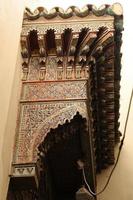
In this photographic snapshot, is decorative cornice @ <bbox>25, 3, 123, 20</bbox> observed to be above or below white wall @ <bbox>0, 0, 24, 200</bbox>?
above

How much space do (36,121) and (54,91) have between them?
0.32m

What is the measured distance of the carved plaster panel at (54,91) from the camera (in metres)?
3.38

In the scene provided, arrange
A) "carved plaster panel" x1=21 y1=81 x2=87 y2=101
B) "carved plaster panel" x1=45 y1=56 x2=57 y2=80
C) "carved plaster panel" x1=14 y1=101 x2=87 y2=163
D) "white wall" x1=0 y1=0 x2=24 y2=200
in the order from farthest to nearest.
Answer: "carved plaster panel" x1=45 y1=56 x2=57 y2=80 → "carved plaster panel" x1=21 y1=81 x2=87 y2=101 → "carved plaster panel" x1=14 y1=101 x2=87 y2=163 → "white wall" x1=0 y1=0 x2=24 y2=200

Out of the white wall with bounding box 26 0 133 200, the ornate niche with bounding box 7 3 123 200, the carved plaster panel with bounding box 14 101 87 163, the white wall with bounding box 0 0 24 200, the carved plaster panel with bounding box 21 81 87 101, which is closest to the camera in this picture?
the white wall with bounding box 0 0 24 200

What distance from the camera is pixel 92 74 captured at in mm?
3574

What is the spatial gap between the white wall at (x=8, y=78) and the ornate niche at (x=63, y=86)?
0.09 meters

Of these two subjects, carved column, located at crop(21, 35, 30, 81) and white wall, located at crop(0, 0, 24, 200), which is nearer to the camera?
white wall, located at crop(0, 0, 24, 200)

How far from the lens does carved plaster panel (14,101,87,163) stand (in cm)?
309

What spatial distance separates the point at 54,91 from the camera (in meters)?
3.42

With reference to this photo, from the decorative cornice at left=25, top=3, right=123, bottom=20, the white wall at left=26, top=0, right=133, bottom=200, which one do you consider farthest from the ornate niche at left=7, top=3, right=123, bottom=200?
the white wall at left=26, top=0, right=133, bottom=200

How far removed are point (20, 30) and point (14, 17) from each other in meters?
0.15

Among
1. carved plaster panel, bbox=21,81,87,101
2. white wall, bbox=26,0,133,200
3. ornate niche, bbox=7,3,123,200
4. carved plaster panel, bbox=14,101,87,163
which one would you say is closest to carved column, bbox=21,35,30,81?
ornate niche, bbox=7,3,123,200

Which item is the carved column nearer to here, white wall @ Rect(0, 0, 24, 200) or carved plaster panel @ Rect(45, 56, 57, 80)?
white wall @ Rect(0, 0, 24, 200)

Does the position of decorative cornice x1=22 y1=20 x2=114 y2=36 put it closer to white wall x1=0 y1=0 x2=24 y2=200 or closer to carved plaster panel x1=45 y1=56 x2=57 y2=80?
white wall x1=0 y1=0 x2=24 y2=200
